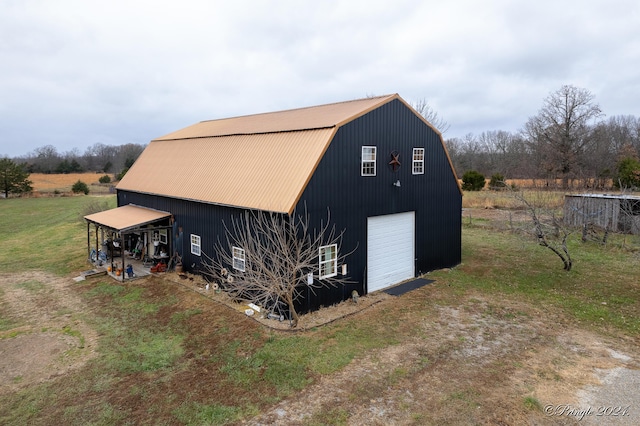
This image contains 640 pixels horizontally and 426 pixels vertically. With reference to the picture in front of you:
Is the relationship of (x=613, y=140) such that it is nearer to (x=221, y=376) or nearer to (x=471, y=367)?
(x=471, y=367)

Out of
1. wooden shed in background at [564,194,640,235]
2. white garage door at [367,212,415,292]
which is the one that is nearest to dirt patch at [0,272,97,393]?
white garage door at [367,212,415,292]

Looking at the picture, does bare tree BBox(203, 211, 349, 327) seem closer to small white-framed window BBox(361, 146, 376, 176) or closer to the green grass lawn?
small white-framed window BBox(361, 146, 376, 176)

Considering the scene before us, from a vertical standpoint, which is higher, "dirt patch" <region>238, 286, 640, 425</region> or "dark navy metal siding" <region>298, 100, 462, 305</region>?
"dark navy metal siding" <region>298, 100, 462, 305</region>

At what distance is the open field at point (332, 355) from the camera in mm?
7082

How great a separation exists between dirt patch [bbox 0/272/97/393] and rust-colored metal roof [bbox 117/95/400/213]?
530cm

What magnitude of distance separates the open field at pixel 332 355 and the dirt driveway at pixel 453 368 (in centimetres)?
4

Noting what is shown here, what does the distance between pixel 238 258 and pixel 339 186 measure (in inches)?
160

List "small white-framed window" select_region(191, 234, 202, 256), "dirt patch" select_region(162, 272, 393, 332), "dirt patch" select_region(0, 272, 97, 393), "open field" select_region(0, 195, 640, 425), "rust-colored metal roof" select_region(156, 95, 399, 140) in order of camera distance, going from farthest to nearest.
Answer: "small white-framed window" select_region(191, 234, 202, 256), "rust-colored metal roof" select_region(156, 95, 399, 140), "dirt patch" select_region(162, 272, 393, 332), "dirt patch" select_region(0, 272, 97, 393), "open field" select_region(0, 195, 640, 425)

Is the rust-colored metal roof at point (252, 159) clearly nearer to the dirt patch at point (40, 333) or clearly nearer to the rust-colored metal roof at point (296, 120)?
the rust-colored metal roof at point (296, 120)

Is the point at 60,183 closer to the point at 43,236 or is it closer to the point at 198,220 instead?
the point at 43,236

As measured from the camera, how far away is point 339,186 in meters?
12.1

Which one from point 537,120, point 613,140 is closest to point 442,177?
point 537,120

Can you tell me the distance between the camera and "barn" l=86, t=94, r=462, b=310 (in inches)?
461

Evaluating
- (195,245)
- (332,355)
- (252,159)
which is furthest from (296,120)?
(332,355)
